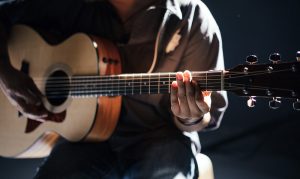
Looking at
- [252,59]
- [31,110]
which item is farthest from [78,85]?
[252,59]

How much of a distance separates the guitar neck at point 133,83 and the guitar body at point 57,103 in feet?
0.08

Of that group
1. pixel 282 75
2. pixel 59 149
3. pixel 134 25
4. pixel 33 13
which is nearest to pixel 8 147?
pixel 59 149

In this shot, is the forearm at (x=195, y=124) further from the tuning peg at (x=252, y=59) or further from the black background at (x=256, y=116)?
the black background at (x=256, y=116)

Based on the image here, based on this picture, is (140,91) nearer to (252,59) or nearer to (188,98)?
(188,98)

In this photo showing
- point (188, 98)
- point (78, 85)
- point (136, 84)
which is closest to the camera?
point (188, 98)

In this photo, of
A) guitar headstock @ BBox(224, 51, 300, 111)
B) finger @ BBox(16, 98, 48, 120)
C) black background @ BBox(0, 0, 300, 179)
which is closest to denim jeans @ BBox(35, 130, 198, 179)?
finger @ BBox(16, 98, 48, 120)

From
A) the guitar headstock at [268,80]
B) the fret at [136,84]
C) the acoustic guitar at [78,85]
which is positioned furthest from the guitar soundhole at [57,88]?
the guitar headstock at [268,80]

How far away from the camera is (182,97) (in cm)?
105

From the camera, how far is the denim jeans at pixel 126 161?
1122 mm

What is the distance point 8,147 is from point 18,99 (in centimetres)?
21

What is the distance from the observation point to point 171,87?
3.50ft

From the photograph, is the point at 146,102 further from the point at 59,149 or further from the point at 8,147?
the point at 8,147

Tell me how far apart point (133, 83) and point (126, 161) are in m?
0.25

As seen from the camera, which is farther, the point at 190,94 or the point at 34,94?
the point at 34,94
